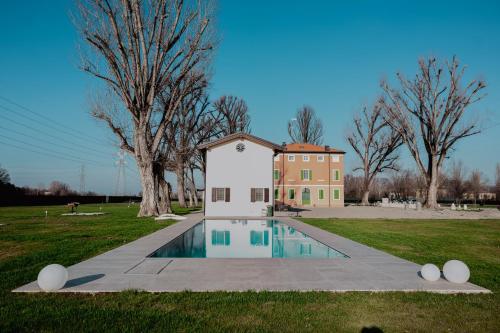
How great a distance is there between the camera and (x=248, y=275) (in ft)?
21.4

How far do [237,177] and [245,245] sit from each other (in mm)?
12244

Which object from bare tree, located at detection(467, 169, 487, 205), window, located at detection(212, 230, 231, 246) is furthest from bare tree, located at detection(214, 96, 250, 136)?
bare tree, located at detection(467, 169, 487, 205)

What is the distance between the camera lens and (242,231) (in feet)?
51.8

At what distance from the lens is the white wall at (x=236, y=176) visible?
78.3 feet

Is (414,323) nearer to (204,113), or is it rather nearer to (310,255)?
(310,255)

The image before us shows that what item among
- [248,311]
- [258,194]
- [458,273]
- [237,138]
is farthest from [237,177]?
[248,311]

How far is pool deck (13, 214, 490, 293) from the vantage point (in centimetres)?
561

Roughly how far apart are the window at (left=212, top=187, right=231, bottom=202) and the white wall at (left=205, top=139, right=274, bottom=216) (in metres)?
0.21

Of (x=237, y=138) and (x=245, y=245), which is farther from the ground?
(x=237, y=138)

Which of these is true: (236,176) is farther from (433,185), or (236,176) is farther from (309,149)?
(433,185)

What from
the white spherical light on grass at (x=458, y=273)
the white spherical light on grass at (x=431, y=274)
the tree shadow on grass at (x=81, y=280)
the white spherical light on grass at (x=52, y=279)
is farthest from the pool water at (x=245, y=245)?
the white spherical light on grass at (x=52, y=279)

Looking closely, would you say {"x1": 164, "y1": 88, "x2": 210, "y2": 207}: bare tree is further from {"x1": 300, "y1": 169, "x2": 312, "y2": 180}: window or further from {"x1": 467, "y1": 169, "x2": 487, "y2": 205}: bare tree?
{"x1": 467, "y1": 169, "x2": 487, "y2": 205}: bare tree

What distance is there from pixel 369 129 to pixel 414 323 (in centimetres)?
4128

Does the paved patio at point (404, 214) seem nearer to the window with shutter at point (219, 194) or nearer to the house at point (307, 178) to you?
the window with shutter at point (219, 194)
